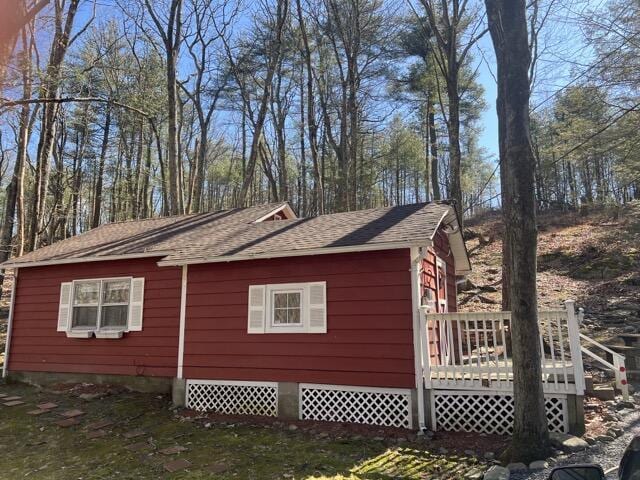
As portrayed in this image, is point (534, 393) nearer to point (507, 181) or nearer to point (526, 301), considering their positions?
point (526, 301)

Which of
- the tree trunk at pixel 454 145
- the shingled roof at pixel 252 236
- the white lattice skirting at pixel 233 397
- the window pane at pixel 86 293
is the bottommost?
the white lattice skirting at pixel 233 397

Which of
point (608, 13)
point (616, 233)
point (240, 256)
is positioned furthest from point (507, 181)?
point (616, 233)

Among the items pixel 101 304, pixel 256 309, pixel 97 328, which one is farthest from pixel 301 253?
pixel 97 328

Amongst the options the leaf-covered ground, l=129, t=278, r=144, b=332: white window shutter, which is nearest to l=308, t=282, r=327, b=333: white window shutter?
the leaf-covered ground

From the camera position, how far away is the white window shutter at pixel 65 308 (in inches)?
384

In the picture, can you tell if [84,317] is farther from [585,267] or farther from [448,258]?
[585,267]

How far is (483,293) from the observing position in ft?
56.7

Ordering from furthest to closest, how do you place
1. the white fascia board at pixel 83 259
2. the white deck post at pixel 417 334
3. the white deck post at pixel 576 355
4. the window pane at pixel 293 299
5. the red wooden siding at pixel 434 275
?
the white fascia board at pixel 83 259
the red wooden siding at pixel 434 275
the window pane at pixel 293 299
the white deck post at pixel 417 334
the white deck post at pixel 576 355

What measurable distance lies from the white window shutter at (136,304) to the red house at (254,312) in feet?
0.08

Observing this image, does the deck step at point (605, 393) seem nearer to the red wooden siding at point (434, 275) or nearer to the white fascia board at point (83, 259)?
the red wooden siding at point (434, 275)

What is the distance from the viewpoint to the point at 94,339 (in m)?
9.44

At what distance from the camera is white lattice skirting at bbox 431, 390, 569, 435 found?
20.4ft

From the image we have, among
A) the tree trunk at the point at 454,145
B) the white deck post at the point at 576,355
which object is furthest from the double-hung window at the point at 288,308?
the tree trunk at the point at 454,145

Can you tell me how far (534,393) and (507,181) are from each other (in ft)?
8.38
